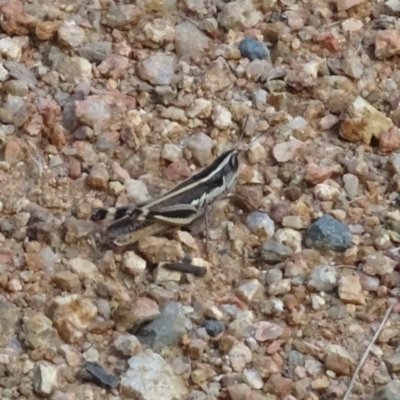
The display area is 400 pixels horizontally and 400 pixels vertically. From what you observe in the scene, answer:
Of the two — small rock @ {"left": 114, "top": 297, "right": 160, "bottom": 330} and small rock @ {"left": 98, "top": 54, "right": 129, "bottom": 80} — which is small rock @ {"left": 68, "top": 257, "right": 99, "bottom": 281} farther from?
small rock @ {"left": 98, "top": 54, "right": 129, "bottom": 80}

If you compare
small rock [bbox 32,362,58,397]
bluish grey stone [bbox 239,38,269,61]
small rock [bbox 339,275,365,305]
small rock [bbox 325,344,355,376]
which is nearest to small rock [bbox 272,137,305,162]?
bluish grey stone [bbox 239,38,269,61]

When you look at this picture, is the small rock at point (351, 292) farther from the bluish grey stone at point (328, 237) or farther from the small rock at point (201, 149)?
the small rock at point (201, 149)

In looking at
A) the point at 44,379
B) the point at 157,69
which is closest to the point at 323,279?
the point at 44,379

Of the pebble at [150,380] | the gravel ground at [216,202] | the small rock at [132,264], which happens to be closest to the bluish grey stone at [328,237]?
the gravel ground at [216,202]

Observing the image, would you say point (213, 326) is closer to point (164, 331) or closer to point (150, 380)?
point (164, 331)

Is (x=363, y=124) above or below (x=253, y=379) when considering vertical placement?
above
